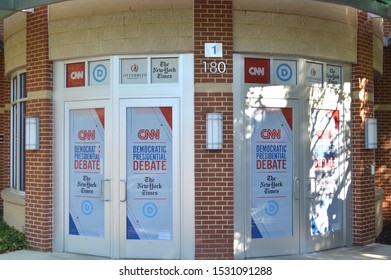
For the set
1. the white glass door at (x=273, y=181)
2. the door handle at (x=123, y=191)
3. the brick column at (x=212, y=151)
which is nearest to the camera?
the brick column at (x=212, y=151)

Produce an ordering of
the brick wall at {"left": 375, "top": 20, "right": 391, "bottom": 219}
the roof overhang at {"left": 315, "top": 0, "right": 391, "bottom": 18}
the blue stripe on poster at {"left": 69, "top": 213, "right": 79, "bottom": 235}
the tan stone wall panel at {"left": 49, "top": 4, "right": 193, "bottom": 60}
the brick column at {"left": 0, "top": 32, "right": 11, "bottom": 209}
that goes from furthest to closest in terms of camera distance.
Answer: the brick wall at {"left": 375, "top": 20, "right": 391, "bottom": 219}
the brick column at {"left": 0, "top": 32, "right": 11, "bottom": 209}
the blue stripe on poster at {"left": 69, "top": 213, "right": 79, "bottom": 235}
the roof overhang at {"left": 315, "top": 0, "right": 391, "bottom": 18}
the tan stone wall panel at {"left": 49, "top": 4, "right": 193, "bottom": 60}

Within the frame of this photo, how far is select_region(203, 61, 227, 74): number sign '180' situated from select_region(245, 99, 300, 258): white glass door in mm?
869

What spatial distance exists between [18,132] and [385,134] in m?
8.98

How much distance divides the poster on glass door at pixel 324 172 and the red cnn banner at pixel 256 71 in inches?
46.9

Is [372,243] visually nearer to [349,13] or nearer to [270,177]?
[270,177]

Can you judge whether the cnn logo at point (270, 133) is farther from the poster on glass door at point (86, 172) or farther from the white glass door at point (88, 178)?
the poster on glass door at point (86, 172)

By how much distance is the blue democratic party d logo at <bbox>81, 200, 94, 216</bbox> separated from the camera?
9.12 m

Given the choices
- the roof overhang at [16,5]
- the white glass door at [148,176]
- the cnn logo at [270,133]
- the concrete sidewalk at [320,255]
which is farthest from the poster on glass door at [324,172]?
the roof overhang at [16,5]

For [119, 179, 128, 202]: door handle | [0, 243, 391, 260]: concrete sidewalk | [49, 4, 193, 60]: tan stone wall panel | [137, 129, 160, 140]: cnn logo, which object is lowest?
[0, 243, 391, 260]: concrete sidewalk

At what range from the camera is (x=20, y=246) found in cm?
954

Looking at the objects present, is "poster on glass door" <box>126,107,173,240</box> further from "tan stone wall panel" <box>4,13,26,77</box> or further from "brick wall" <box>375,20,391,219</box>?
"brick wall" <box>375,20,391,219</box>

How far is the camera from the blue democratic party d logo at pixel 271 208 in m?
8.95

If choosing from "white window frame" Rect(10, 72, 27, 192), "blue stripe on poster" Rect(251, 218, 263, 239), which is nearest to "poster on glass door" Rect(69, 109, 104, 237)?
"white window frame" Rect(10, 72, 27, 192)

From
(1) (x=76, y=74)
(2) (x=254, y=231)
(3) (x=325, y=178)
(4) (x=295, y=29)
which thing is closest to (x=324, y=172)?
(3) (x=325, y=178)
